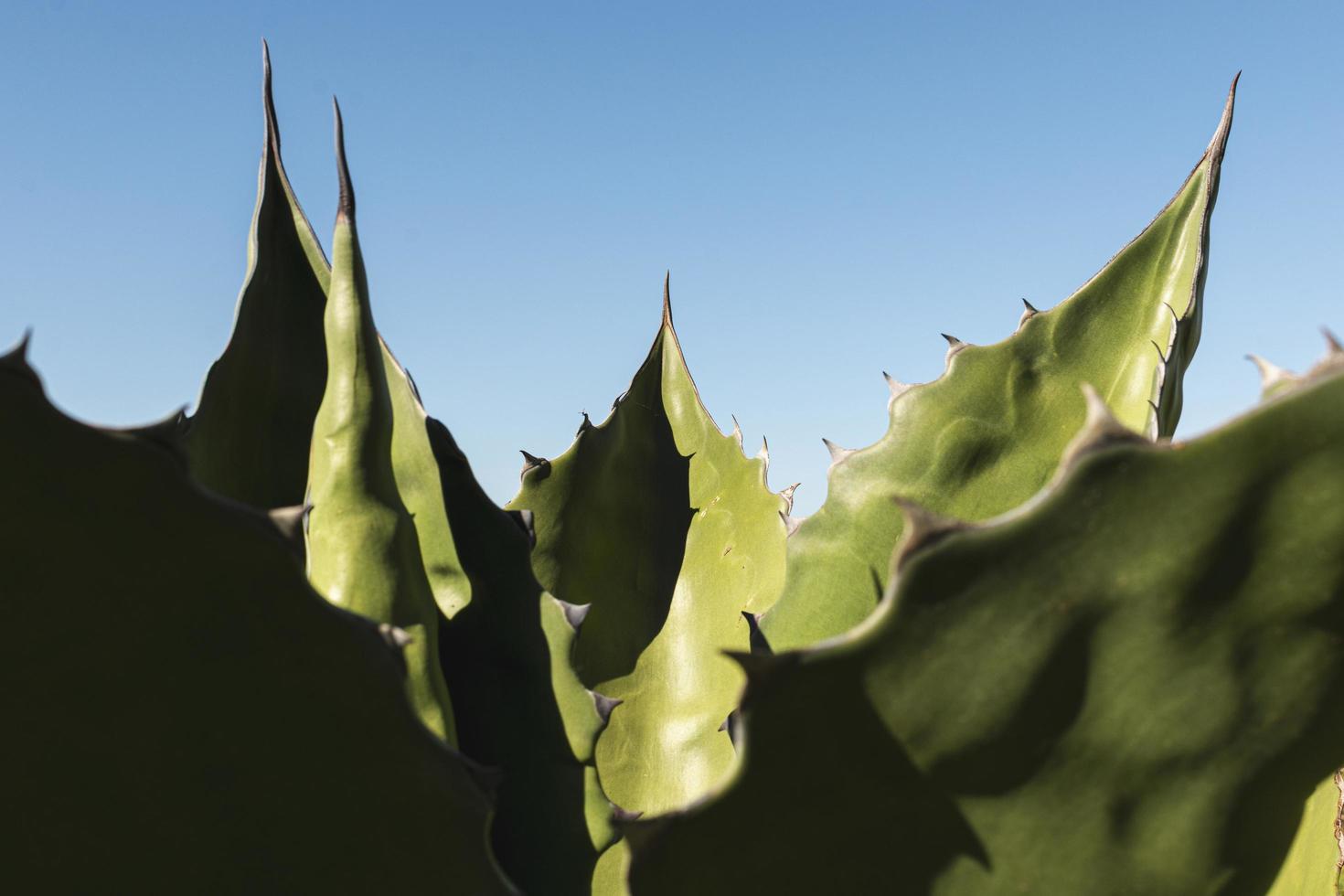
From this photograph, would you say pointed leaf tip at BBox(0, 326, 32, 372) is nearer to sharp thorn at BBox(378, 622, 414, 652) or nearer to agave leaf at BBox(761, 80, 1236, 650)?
sharp thorn at BBox(378, 622, 414, 652)

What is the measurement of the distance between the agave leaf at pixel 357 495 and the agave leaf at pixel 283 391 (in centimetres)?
8

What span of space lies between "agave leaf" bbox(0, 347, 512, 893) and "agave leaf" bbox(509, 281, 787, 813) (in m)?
0.37

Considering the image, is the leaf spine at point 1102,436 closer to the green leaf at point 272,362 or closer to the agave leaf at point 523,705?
the agave leaf at point 523,705

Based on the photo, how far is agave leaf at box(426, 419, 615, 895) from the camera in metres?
0.71

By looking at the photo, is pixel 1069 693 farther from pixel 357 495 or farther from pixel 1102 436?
pixel 357 495

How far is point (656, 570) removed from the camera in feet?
3.08

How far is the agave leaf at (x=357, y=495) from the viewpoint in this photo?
2.02 ft

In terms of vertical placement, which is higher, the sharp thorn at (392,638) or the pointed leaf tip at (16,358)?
the pointed leaf tip at (16,358)

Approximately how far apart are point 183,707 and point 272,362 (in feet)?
1.15

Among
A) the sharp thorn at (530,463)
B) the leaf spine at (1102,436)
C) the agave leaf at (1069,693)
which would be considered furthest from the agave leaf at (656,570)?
the leaf spine at (1102,436)

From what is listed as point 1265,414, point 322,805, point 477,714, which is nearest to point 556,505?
point 477,714

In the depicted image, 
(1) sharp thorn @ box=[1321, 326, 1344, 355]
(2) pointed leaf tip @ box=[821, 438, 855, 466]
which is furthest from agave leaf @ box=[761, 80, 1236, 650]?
(1) sharp thorn @ box=[1321, 326, 1344, 355]

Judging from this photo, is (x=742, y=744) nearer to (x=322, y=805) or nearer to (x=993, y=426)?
(x=322, y=805)

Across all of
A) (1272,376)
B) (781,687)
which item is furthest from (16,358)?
(1272,376)
